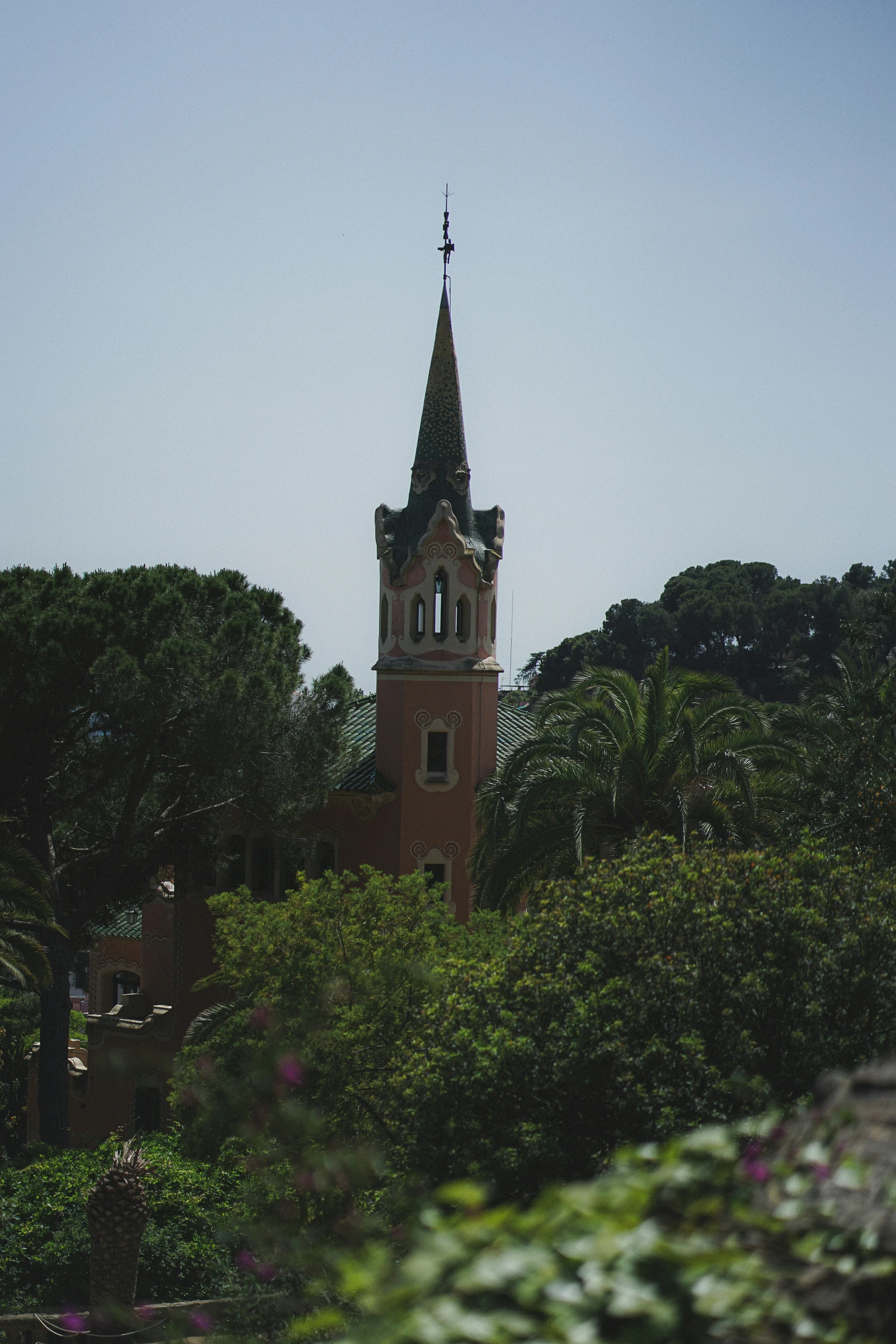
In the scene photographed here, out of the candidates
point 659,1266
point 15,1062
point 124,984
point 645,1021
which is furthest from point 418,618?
point 659,1266

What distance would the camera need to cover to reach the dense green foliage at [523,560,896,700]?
77438mm

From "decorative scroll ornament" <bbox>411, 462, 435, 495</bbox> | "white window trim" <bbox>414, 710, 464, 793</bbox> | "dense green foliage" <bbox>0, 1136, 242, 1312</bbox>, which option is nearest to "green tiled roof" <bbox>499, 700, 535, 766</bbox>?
"white window trim" <bbox>414, 710, 464, 793</bbox>

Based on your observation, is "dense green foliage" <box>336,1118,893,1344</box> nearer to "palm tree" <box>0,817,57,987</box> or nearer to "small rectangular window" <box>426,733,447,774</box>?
"palm tree" <box>0,817,57,987</box>

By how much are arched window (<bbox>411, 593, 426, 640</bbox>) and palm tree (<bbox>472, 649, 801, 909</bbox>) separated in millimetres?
6157

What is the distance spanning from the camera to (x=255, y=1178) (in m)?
13.6

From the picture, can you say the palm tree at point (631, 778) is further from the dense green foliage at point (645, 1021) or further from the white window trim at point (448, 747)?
the dense green foliage at point (645, 1021)

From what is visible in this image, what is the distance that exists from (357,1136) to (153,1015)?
563 inches

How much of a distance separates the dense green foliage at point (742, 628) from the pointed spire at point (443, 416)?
4928 centimetres

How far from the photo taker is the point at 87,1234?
643 inches

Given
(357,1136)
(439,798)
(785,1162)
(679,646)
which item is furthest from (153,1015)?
(679,646)

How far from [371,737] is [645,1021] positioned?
17069mm

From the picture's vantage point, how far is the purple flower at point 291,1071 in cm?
1380

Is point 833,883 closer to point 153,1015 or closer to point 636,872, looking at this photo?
point 636,872

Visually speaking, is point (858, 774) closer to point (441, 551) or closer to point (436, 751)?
point (436, 751)
